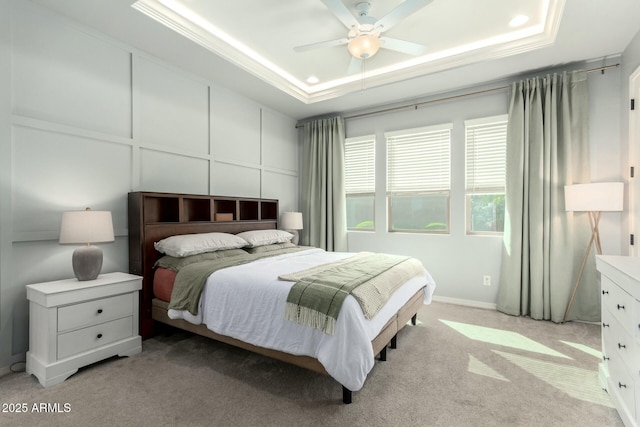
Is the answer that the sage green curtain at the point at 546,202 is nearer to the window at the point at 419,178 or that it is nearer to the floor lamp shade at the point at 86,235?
the window at the point at 419,178

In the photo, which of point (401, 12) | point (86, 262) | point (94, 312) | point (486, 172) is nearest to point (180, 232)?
point (86, 262)

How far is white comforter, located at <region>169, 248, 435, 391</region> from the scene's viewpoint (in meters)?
1.75

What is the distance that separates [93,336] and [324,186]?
3512mm

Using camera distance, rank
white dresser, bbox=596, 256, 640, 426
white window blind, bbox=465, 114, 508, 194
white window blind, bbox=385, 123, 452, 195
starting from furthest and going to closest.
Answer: white window blind, bbox=385, 123, 452, 195, white window blind, bbox=465, 114, 508, 194, white dresser, bbox=596, 256, 640, 426

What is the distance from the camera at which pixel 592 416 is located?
5.74 feet

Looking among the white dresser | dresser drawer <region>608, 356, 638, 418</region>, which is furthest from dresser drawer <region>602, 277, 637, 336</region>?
dresser drawer <region>608, 356, 638, 418</region>

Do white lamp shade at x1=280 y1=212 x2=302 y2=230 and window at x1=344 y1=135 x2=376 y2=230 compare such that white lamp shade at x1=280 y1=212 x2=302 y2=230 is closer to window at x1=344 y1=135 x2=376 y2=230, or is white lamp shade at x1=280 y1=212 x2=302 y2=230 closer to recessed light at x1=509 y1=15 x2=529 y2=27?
window at x1=344 y1=135 x2=376 y2=230

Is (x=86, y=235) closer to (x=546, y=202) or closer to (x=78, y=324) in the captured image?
(x=78, y=324)

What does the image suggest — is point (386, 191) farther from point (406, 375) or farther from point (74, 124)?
point (74, 124)

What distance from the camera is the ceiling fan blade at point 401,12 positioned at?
2125 mm

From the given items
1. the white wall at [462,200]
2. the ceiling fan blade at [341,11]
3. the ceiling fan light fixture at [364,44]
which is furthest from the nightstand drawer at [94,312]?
the white wall at [462,200]

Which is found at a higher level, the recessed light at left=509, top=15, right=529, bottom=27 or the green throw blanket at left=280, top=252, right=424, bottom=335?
the recessed light at left=509, top=15, right=529, bottom=27

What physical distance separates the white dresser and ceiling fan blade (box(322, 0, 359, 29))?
2.45 metres

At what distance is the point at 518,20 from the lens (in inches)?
112
